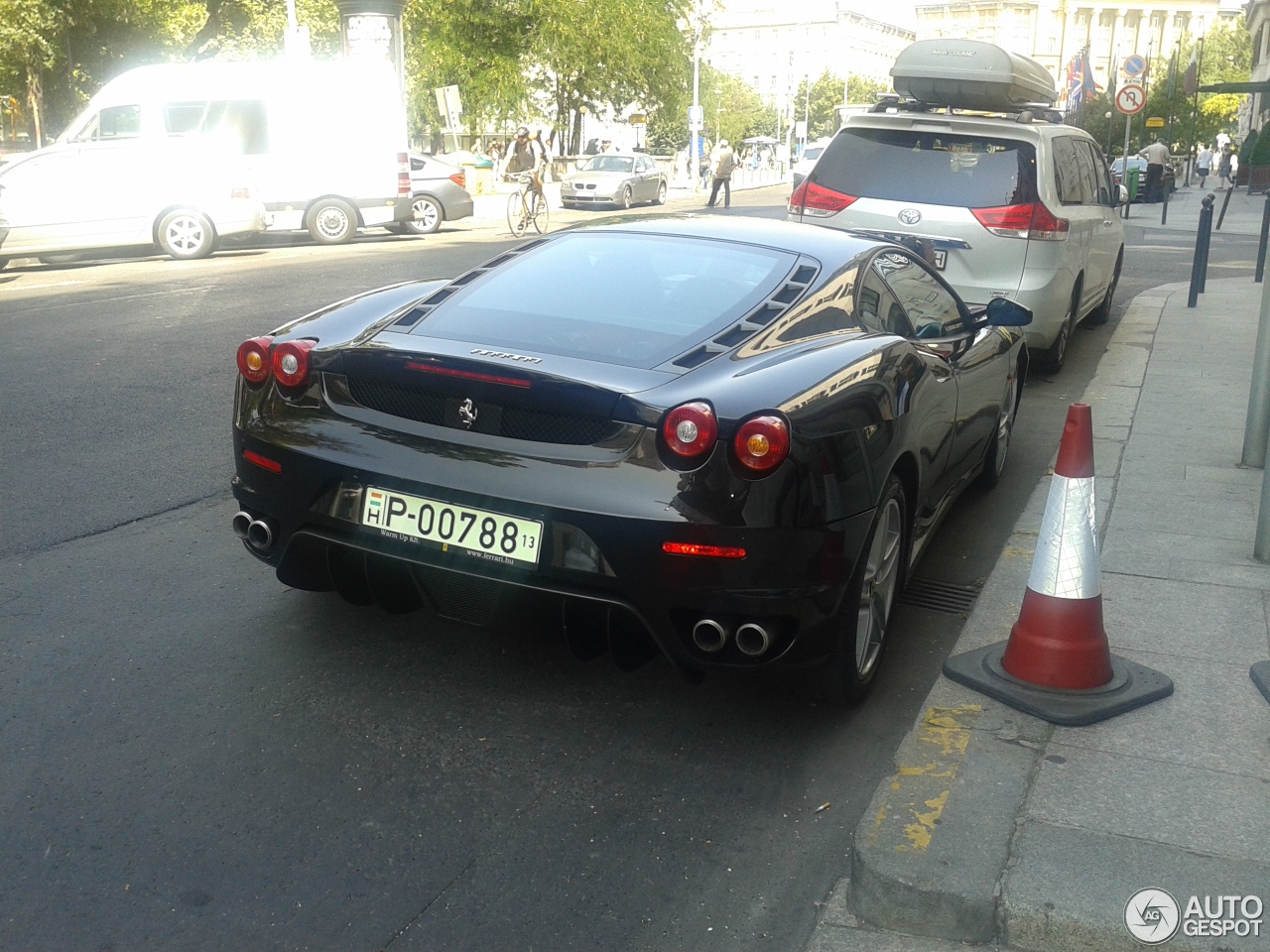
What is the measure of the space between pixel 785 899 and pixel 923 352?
2.18m

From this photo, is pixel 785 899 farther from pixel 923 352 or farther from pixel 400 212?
pixel 400 212

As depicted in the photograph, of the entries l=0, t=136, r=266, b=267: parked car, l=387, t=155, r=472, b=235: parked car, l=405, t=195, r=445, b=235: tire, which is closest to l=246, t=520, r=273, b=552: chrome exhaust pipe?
l=0, t=136, r=266, b=267: parked car

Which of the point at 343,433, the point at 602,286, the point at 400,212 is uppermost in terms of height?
the point at 602,286

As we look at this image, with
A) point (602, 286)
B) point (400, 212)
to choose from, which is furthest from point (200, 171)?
point (602, 286)

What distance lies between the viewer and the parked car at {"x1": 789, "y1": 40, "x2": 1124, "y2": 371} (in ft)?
29.2

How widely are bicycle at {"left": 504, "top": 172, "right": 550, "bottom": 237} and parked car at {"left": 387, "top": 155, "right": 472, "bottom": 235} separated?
1.09 meters

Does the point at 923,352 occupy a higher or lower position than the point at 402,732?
higher

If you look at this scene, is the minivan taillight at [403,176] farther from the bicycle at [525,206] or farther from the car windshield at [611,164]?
the car windshield at [611,164]

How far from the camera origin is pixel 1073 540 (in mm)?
3771

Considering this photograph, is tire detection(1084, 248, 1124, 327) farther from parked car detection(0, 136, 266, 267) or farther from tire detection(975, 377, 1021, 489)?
parked car detection(0, 136, 266, 267)

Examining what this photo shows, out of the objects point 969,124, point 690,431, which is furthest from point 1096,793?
point 969,124

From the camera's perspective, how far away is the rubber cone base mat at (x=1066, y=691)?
3650 millimetres

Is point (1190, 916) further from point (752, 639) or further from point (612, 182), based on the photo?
point (612, 182)

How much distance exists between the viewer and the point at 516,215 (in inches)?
912
